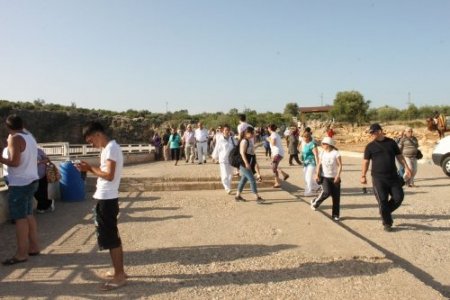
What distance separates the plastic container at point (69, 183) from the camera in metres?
10.2

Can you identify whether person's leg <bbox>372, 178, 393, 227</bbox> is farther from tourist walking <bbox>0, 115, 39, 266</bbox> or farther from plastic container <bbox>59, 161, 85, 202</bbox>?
plastic container <bbox>59, 161, 85, 202</bbox>

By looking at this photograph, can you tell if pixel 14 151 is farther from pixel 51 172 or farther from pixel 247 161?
pixel 247 161

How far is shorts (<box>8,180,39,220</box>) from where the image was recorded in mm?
5590

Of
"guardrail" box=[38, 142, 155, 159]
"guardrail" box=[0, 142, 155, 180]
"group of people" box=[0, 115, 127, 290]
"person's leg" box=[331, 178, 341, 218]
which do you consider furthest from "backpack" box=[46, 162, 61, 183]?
"guardrail" box=[38, 142, 155, 159]

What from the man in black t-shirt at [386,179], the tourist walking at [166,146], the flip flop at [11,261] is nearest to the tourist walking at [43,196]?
the flip flop at [11,261]

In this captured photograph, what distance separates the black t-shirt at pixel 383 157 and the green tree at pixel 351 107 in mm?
74318

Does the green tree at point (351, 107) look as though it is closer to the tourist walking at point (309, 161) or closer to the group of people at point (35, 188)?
the tourist walking at point (309, 161)

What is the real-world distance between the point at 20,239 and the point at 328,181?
17.2 ft

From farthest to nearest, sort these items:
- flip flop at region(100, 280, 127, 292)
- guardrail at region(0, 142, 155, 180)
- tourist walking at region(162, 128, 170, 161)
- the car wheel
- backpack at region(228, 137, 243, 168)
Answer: tourist walking at region(162, 128, 170, 161) < guardrail at region(0, 142, 155, 180) < the car wheel < backpack at region(228, 137, 243, 168) < flip flop at region(100, 280, 127, 292)

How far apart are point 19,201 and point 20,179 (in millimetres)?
270

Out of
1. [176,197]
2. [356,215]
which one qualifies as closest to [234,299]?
[356,215]

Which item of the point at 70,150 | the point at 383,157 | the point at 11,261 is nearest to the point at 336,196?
the point at 383,157

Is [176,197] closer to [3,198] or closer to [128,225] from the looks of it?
[128,225]

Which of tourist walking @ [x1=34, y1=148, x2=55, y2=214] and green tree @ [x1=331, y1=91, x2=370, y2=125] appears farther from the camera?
green tree @ [x1=331, y1=91, x2=370, y2=125]
